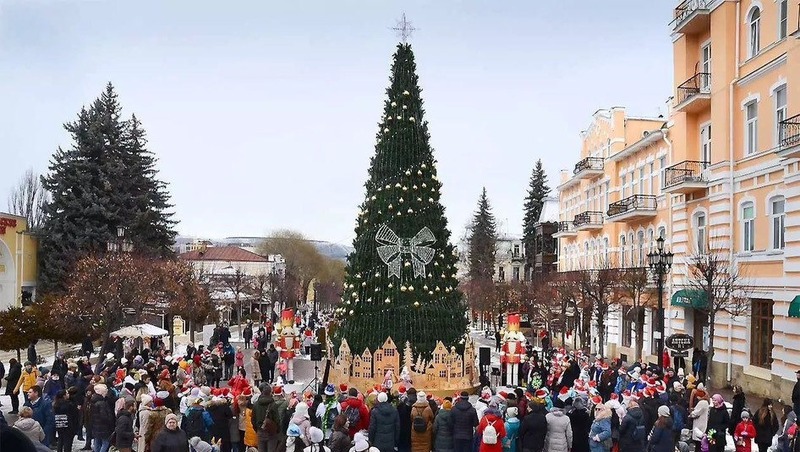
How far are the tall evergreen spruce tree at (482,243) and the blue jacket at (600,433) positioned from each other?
63422mm

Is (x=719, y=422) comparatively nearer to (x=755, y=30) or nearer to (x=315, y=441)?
(x=315, y=441)

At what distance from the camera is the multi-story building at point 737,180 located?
21547mm

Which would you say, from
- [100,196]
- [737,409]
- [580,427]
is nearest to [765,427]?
[737,409]

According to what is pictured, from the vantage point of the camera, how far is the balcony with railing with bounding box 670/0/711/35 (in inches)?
1063

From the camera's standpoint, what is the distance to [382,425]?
12117 mm

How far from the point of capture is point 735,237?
990 inches

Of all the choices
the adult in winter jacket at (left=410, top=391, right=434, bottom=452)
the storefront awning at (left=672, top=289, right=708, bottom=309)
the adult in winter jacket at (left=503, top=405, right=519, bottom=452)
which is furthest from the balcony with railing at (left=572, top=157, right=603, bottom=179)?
the adult in winter jacket at (left=410, top=391, right=434, bottom=452)

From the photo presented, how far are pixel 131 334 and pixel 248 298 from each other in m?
34.4

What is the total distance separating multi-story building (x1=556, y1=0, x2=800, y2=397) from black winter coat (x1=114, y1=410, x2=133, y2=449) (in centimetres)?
1758

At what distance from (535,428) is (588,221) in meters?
32.3

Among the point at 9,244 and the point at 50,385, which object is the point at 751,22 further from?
the point at 9,244

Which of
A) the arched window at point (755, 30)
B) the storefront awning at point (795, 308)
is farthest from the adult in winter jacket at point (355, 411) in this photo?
the arched window at point (755, 30)

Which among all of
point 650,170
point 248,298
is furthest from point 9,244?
point 650,170

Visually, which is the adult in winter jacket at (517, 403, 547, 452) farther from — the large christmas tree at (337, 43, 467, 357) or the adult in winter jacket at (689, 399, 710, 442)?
the large christmas tree at (337, 43, 467, 357)
